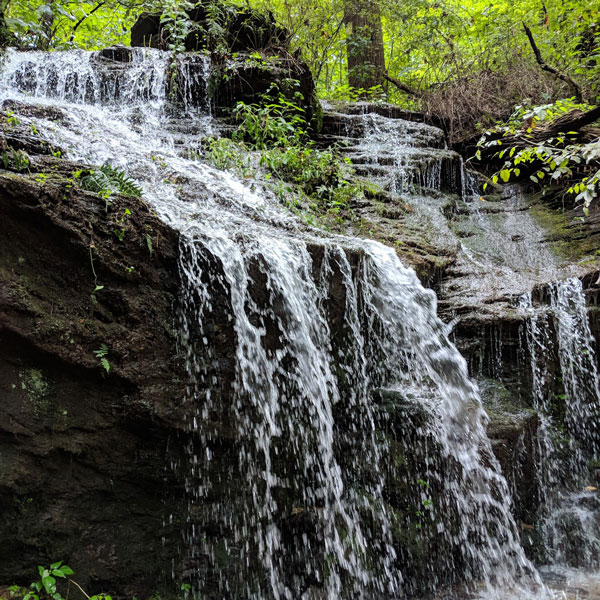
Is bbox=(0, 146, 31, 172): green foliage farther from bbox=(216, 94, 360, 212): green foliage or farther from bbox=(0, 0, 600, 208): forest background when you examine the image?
bbox=(0, 0, 600, 208): forest background

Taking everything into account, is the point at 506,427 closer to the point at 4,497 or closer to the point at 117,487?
the point at 117,487

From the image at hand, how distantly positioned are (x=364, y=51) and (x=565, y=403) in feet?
33.9

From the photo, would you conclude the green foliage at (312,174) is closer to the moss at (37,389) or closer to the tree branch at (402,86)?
the moss at (37,389)

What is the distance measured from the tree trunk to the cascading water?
8685 millimetres

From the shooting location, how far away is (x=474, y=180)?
28.2ft

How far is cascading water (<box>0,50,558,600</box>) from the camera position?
10.9 ft

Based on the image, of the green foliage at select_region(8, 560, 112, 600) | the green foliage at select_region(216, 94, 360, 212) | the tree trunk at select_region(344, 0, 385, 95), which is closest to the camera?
the green foliage at select_region(8, 560, 112, 600)

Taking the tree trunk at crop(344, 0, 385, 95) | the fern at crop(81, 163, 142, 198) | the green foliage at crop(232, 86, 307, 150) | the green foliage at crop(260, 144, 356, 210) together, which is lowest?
the fern at crop(81, 163, 142, 198)

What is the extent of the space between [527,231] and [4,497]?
24.0 feet

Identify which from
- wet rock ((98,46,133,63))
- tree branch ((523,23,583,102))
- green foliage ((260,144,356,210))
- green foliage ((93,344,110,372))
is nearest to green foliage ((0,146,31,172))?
green foliage ((93,344,110,372))

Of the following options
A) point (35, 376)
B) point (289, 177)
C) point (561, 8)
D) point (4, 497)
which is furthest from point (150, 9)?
point (4, 497)

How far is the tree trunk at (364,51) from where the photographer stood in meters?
11.7

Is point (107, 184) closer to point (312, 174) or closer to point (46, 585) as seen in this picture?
point (46, 585)

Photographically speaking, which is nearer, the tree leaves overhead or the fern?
the fern
